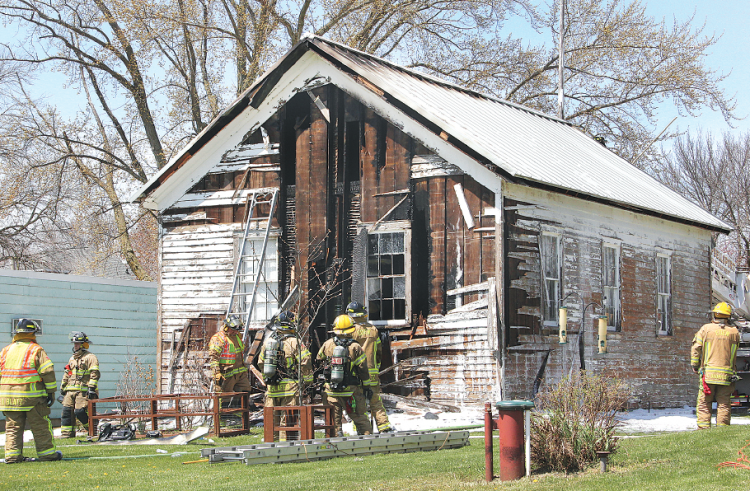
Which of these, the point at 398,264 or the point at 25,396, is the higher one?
the point at 398,264

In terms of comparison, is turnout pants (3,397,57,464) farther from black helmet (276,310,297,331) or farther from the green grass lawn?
black helmet (276,310,297,331)

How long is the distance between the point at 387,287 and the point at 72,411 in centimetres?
571

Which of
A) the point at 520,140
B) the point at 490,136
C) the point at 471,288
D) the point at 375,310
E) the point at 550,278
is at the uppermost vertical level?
the point at 520,140

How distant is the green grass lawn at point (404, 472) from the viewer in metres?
8.12

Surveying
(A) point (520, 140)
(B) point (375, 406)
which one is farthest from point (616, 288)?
(B) point (375, 406)

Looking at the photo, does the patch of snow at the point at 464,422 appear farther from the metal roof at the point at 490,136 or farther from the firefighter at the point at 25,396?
the firefighter at the point at 25,396


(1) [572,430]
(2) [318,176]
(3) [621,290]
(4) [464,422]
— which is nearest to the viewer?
(1) [572,430]

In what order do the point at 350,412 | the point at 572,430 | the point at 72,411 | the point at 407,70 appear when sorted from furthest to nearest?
the point at 407,70
the point at 72,411
the point at 350,412
the point at 572,430

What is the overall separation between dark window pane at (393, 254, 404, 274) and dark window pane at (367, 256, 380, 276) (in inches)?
14.3

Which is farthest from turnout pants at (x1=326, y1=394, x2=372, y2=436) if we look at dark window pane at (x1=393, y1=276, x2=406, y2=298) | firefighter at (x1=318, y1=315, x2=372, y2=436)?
dark window pane at (x1=393, y1=276, x2=406, y2=298)

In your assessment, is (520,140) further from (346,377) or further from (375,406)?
(346,377)

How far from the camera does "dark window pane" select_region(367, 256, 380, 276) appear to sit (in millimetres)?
16594

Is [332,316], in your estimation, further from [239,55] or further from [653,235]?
[239,55]

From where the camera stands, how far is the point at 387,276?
1641 centimetres
